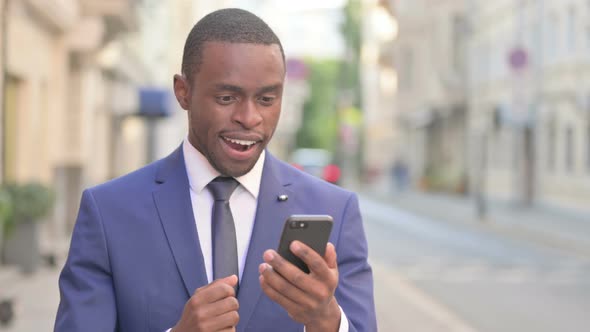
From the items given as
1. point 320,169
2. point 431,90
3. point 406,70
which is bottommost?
point 320,169

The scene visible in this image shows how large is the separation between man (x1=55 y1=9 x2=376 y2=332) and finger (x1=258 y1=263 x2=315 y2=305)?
0.16 meters

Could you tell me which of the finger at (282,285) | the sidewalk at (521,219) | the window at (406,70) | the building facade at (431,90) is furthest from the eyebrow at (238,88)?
the window at (406,70)

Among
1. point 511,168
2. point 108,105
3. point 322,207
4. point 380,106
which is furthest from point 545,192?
point 380,106

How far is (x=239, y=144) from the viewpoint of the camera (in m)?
2.80

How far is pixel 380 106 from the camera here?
91562mm

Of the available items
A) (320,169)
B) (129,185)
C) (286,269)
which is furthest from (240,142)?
(320,169)

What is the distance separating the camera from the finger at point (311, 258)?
8.02 ft

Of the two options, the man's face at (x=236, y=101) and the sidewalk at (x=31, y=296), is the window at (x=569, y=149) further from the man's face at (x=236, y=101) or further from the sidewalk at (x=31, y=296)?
the man's face at (x=236, y=101)

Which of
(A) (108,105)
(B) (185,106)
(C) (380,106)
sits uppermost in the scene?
(B) (185,106)

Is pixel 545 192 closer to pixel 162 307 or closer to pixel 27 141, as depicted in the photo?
pixel 27 141

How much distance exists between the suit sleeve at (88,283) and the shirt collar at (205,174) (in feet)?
0.79

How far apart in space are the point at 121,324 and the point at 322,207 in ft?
1.82

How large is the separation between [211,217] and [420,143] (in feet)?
193

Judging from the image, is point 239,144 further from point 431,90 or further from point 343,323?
point 431,90
